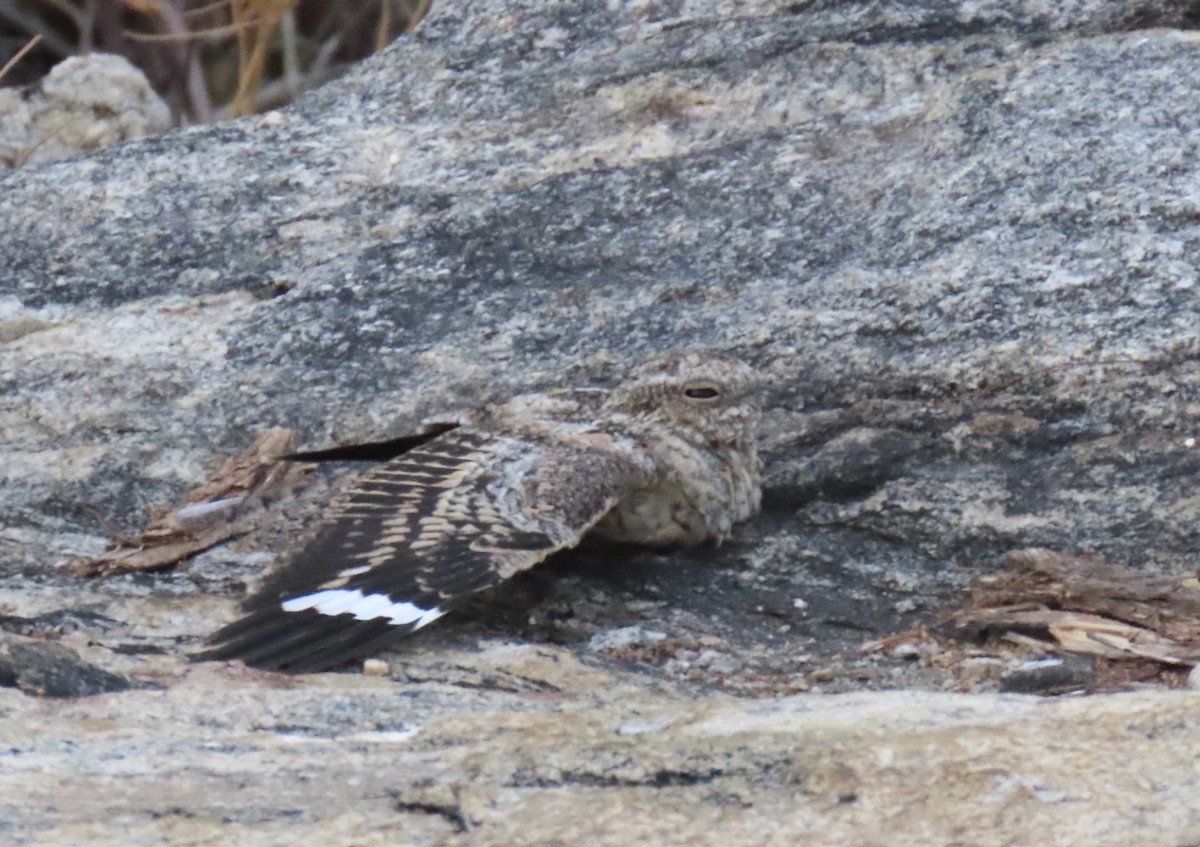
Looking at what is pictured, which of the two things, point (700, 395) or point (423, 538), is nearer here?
point (423, 538)

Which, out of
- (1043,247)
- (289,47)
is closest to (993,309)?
(1043,247)

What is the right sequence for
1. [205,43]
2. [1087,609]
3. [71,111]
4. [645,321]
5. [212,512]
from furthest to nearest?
[205,43] < [71,111] < [645,321] < [212,512] < [1087,609]

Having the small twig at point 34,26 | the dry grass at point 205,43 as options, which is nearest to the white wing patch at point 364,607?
the dry grass at point 205,43

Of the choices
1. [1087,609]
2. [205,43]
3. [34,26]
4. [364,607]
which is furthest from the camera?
[34,26]

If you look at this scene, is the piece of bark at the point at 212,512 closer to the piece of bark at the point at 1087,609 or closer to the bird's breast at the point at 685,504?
the bird's breast at the point at 685,504

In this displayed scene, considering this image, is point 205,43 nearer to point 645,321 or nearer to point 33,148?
point 33,148

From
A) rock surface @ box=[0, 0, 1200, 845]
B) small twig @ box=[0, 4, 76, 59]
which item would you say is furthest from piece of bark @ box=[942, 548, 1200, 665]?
small twig @ box=[0, 4, 76, 59]

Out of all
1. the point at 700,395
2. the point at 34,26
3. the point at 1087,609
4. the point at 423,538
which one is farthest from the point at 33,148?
the point at 1087,609
